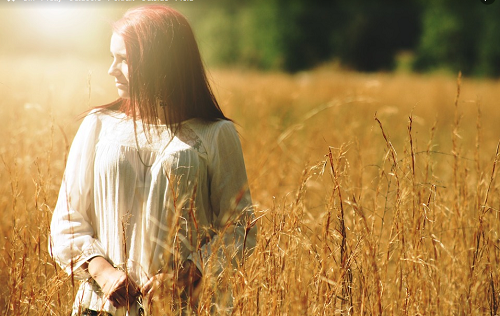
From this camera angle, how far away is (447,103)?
8.96 metres

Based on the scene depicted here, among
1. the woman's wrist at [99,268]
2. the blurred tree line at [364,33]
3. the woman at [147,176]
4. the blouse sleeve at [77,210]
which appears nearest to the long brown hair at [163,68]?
the woman at [147,176]

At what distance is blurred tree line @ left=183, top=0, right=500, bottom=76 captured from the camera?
2933 cm

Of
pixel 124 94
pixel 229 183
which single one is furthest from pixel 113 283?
pixel 124 94

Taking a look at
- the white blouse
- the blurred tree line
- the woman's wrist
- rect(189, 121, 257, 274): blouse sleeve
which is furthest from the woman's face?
the blurred tree line

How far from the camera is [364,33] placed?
3669 centimetres

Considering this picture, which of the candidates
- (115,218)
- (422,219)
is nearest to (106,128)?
(115,218)

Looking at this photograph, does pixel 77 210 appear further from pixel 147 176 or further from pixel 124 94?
pixel 124 94

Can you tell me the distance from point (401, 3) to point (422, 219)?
41915mm

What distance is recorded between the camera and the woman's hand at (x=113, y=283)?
1338mm

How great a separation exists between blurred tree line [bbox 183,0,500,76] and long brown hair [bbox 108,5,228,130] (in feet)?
96.2

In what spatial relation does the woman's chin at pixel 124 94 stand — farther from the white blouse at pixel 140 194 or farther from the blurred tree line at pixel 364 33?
the blurred tree line at pixel 364 33

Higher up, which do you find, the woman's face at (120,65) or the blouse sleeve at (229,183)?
the woman's face at (120,65)

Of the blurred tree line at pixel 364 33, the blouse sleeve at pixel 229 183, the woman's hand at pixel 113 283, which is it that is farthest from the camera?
the blurred tree line at pixel 364 33

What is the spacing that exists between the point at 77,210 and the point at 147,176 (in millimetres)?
239
